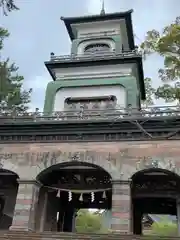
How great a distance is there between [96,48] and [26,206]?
39.9 ft

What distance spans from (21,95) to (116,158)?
14023 millimetres

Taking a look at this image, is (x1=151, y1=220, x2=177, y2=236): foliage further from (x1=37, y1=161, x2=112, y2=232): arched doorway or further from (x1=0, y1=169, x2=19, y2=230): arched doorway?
(x1=0, y1=169, x2=19, y2=230): arched doorway

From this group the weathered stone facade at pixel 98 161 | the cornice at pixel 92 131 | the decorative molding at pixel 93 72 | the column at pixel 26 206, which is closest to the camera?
the weathered stone facade at pixel 98 161

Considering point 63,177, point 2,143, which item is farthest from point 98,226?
point 2,143

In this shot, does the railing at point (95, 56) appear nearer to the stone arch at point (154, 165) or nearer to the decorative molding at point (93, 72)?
the decorative molding at point (93, 72)

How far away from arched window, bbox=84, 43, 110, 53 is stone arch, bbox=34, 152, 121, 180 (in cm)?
945

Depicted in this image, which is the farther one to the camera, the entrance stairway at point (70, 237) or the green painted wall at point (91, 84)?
the green painted wall at point (91, 84)

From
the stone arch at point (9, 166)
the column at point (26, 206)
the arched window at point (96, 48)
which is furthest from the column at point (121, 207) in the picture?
the arched window at point (96, 48)

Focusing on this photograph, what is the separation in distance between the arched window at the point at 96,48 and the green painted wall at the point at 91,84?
293cm

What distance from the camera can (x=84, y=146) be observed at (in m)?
13.3

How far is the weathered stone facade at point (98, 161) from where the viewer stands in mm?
11938

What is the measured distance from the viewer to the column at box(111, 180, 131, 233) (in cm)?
1132

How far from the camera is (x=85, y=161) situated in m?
12.9

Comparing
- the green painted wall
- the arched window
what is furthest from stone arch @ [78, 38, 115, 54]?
the green painted wall
